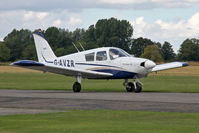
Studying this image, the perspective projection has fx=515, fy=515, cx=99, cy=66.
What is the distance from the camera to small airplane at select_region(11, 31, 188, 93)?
26.5m

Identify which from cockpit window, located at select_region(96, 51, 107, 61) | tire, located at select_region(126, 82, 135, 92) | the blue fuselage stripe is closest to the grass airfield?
the blue fuselage stripe

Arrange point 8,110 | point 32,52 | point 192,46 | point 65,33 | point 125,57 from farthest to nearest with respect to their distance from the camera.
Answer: point 65,33 → point 192,46 → point 32,52 → point 125,57 → point 8,110

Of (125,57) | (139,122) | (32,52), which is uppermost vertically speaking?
(32,52)

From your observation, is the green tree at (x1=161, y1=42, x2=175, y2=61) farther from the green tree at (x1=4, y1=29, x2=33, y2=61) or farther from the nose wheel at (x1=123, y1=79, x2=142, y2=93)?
the nose wheel at (x1=123, y1=79, x2=142, y2=93)

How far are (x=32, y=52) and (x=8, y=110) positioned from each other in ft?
351

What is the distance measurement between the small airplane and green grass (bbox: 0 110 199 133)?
10.7 metres

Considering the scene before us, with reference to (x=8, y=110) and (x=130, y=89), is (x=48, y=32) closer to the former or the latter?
(x=130, y=89)

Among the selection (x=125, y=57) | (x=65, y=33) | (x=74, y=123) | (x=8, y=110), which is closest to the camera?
(x=74, y=123)

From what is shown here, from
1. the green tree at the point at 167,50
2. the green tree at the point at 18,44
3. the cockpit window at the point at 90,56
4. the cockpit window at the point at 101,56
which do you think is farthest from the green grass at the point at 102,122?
the green tree at the point at 167,50

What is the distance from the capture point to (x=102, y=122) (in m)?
13.1

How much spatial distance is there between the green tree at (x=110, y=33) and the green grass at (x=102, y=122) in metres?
111

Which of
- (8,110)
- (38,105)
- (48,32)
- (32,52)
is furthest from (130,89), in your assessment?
(48,32)

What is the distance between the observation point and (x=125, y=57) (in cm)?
2736

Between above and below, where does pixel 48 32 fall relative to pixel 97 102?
above
